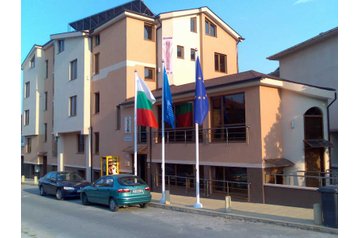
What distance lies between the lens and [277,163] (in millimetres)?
15453

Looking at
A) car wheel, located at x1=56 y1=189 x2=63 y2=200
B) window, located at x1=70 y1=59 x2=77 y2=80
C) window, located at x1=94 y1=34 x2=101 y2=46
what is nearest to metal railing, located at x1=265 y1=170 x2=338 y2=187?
car wheel, located at x1=56 y1=189 x2=63 y2=200

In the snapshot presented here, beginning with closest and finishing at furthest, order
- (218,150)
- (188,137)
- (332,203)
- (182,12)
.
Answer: (332,203), (218,150), (188,137), (182,12)

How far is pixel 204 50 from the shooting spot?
93.5 feet

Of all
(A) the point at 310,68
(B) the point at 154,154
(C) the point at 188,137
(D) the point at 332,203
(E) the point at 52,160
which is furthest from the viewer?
(E) the point at 52,160

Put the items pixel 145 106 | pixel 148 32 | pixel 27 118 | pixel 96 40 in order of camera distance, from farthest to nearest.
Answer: pixel 27 118 < pixel 96 40 < pixel 148 32 < pixel 145 106

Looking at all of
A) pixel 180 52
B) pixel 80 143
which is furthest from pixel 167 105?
pixel 80 143

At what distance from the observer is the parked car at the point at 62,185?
19545mm

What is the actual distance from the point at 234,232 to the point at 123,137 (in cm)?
1498

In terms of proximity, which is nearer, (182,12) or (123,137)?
(123,137)

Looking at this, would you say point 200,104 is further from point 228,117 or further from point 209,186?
point 209,186

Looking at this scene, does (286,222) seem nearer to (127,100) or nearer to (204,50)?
(127,100)

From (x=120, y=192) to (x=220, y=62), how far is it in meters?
18.1

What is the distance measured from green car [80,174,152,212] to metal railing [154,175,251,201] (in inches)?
139
